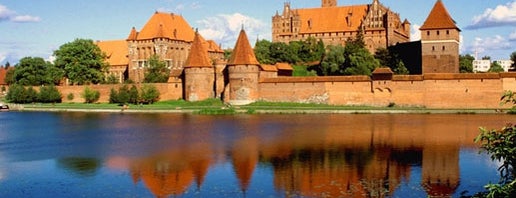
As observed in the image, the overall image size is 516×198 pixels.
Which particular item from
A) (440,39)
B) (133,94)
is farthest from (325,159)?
(133,94)

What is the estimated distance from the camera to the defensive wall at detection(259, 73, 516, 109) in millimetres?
31156

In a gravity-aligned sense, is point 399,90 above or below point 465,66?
below

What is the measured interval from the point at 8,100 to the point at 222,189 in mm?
39593

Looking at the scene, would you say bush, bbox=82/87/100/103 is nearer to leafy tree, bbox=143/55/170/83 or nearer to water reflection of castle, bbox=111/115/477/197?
leafy tree, bbox=143/55/170/83

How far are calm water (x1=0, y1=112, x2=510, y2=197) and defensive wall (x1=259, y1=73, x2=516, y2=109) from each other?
588 cm

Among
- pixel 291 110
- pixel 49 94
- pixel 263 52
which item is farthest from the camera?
pixel 263 52

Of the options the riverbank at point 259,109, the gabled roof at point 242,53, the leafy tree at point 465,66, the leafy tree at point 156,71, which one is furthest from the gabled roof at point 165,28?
the leafy tree at point 465,66

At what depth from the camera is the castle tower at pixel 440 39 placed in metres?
37.5

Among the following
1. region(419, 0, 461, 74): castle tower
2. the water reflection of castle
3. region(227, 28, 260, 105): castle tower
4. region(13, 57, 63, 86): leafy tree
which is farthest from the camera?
region(13, 57, 63, 86): leafy tree

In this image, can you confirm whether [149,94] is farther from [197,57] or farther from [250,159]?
[250,159]

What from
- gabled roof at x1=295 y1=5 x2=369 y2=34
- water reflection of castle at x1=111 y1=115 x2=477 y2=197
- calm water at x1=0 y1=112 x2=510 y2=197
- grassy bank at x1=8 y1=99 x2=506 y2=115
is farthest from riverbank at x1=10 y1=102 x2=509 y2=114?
gabled roof at x1=295 y1=5 x2=369 y2=34

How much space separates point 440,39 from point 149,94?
1866 cm

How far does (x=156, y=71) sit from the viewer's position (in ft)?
146

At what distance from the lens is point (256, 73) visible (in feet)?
116
